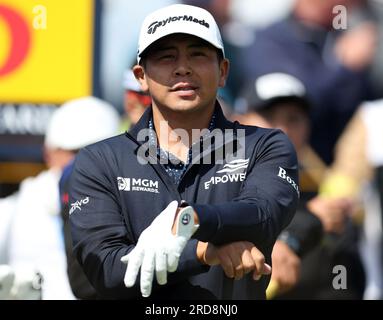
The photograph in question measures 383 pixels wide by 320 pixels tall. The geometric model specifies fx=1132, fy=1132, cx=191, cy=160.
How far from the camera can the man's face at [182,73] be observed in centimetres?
318

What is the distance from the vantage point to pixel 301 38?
6945mm

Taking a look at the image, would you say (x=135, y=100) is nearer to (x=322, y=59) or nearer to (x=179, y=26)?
(x=322, y=59)

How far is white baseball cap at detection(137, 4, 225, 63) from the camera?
3.16 meters

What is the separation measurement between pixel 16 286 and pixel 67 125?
247 centimetres

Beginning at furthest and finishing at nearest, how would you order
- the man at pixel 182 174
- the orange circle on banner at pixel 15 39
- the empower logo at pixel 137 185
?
1. the orange circle on banner at pixel 15 39
2. the empower logo at pixel 137 185
3. the man at pixel 182 174

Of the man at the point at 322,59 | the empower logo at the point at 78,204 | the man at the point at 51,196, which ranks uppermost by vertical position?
the man at the point at 322,59

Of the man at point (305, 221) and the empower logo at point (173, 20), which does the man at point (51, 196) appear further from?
the empower logo at point (173, 20)

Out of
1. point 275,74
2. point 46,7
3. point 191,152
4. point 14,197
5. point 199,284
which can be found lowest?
point 199,284

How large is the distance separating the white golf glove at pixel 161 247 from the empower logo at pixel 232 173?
287 millimetres

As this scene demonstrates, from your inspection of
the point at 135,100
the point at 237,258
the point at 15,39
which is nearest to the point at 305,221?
the point at 135,100

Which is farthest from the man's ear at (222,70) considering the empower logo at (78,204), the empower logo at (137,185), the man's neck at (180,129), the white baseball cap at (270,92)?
the white baseball cap at (270,92)

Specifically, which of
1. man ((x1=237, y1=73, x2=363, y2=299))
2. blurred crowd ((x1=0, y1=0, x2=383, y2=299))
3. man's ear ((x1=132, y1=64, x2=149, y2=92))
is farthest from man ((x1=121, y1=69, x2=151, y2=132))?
man's ear ((x1=132, y1=64, x2=149, y2=92))
